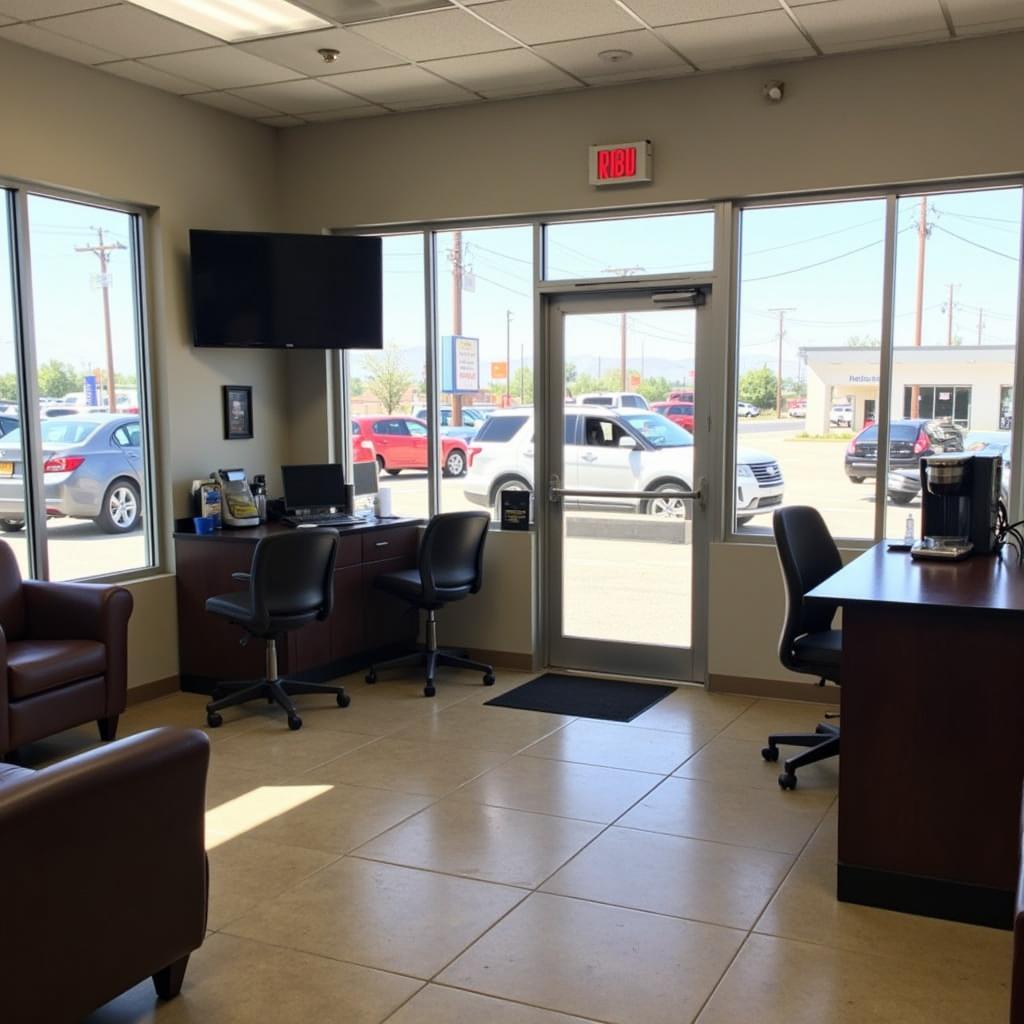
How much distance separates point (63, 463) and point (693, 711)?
3.31 m

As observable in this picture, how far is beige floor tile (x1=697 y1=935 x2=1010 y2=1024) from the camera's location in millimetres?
2613

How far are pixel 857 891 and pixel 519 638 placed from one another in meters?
3.09

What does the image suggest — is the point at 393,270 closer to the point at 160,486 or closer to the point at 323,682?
the point at 160,486

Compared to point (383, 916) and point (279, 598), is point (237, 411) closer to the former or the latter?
point (279, 598)

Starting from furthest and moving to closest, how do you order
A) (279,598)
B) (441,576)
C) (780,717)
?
(441,576), (780,717), (279,598)

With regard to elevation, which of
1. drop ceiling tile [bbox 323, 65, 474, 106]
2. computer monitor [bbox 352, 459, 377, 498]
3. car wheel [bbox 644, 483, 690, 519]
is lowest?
car wheel [bbox 644, 483, 690, 519]

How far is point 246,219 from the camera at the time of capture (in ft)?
20.4

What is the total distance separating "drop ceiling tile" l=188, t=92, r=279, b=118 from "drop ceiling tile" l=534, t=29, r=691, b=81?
1.77 metres

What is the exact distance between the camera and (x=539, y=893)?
3285 mm

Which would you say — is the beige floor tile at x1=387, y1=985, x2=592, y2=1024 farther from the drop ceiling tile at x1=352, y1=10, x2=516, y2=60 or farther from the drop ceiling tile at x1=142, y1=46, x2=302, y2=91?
the drop ceiling tile at x1=142, y1=46, x2=302, y2=91

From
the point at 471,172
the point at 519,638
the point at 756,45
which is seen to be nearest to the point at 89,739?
the point at 519,638

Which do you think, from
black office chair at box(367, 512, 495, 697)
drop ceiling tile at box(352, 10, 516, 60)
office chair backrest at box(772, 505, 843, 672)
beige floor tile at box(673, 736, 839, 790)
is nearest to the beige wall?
black office chair at box(367, 512, 495, 697)

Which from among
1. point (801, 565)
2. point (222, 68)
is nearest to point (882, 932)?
point (801, 565)

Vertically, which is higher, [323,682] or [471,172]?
[471,172]
